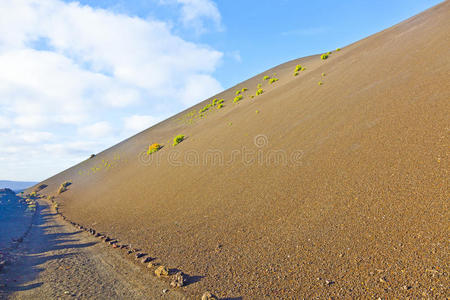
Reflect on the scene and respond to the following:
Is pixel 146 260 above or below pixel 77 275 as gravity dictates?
below

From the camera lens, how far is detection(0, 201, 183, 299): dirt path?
19.8 ft

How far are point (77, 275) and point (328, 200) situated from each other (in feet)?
27.3

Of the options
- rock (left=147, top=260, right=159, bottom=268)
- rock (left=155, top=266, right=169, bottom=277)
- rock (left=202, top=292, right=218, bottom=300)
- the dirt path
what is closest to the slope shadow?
the dirt path

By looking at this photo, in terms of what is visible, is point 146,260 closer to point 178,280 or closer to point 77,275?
point 178,280

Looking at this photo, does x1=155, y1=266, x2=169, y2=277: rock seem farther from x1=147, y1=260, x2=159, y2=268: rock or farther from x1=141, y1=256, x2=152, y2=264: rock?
x1=141, y1=256, x2=152, y2=264: rock

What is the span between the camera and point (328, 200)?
7719 mm

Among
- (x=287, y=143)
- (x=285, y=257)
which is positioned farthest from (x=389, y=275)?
(x=287, y=143)

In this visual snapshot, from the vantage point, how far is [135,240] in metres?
9.57

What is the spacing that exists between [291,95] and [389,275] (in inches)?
735

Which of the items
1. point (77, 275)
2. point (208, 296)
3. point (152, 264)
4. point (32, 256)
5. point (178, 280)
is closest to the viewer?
point (208, 296)

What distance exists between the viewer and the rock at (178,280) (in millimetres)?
5843

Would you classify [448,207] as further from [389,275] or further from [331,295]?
[331,295]

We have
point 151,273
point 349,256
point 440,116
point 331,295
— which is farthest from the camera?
point 440,116

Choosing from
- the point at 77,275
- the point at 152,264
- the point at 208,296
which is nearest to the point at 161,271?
the point at 152,264
